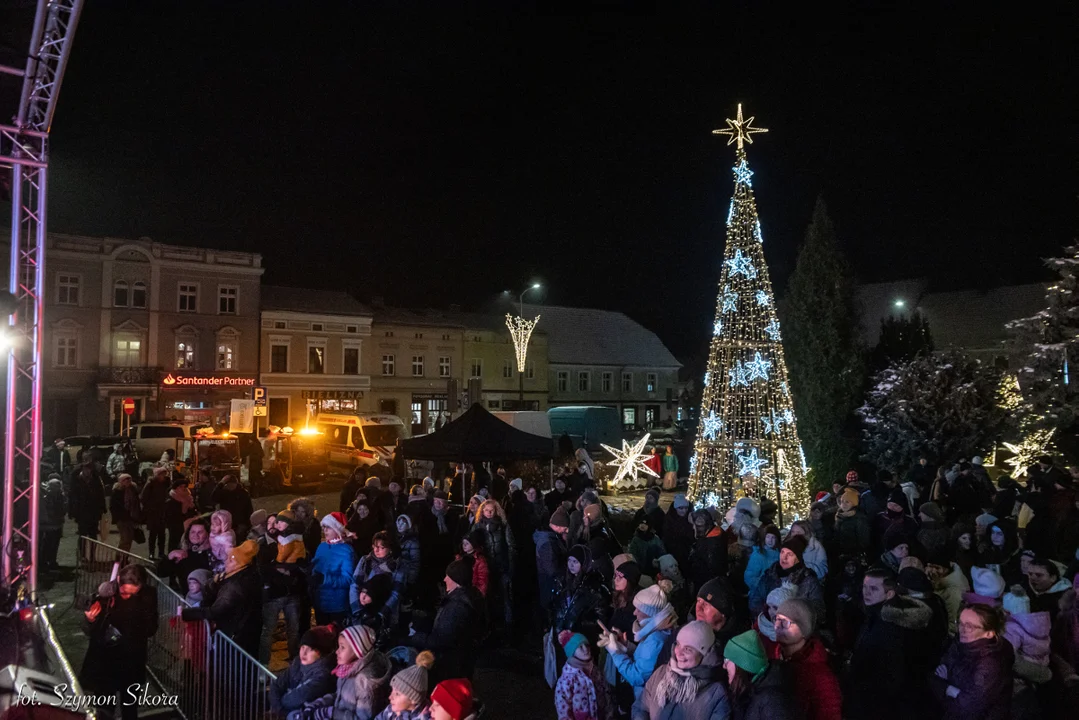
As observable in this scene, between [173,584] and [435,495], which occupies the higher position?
[435,495]

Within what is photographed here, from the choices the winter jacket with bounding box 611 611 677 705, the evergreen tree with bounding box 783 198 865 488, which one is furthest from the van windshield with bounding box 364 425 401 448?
the winter jacket with bounding box 611 611 677 705

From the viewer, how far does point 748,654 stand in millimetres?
3670

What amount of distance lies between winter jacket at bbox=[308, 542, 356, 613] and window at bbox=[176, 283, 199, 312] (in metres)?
32.7

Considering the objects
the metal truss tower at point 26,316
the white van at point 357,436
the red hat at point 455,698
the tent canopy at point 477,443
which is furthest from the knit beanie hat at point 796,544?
Result: the white van at point 357,436

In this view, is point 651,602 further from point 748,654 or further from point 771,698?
point 771,698

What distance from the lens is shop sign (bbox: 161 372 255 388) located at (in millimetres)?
33812

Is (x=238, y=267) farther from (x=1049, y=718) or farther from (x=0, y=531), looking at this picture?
(x=1049, y=718)

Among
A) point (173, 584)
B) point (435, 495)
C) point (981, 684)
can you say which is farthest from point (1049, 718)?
point (173, 584)

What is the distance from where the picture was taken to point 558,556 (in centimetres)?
689

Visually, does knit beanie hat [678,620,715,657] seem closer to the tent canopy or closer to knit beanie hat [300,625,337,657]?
knit beanie hat [300,625,337,657]

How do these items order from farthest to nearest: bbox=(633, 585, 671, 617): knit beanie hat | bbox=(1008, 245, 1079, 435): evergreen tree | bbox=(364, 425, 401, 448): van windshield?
bbox=(364, 425, 401, 448): van windshield
bbox=(1008, 245, 1079, 435): evergreen tree
bbox=(633, 585, 671, 617): knit beanie hat

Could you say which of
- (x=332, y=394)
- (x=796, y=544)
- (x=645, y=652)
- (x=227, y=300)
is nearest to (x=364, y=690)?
(x=645, y=652)

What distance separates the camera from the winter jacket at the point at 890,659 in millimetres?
4516

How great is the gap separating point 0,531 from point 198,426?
1693 cm
